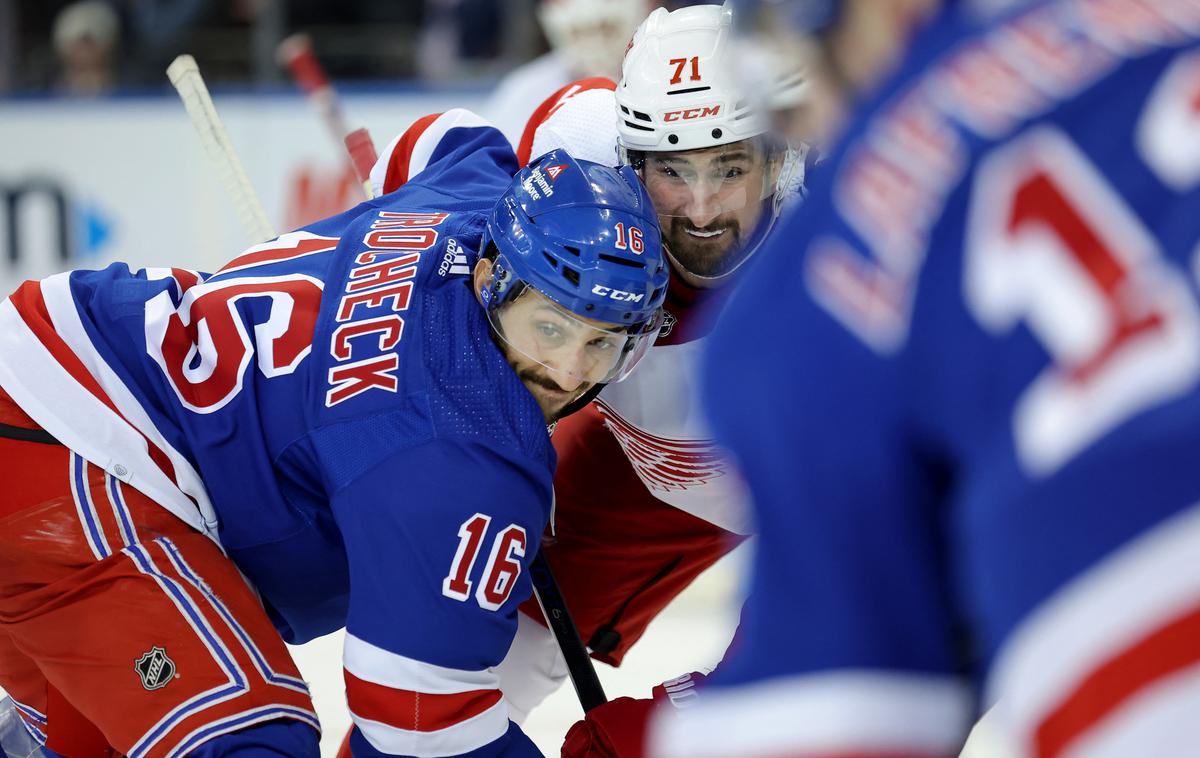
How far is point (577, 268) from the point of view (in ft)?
5.89

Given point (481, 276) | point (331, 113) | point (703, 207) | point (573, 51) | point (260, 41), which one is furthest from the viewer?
point (260, 41)

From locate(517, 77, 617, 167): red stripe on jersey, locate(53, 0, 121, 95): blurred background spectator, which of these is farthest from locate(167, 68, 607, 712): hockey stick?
locate(53, 0, 121, 95): blurred background spectator

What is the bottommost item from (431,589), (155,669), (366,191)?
(155,669)

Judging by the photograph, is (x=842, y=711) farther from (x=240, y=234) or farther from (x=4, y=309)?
(x=240, y=234)

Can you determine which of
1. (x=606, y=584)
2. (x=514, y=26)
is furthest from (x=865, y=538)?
(x=514, y=26)

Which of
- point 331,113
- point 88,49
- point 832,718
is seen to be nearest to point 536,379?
point 832,718

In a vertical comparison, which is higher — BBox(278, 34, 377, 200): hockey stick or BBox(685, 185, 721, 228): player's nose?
BBox(685, 185, 721, 228): player's nose

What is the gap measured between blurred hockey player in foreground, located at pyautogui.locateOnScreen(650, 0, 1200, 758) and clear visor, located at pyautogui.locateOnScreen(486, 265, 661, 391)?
47.2 inches

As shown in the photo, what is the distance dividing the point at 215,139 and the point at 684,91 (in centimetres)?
103

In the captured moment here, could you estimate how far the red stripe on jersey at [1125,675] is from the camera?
1.77 feet

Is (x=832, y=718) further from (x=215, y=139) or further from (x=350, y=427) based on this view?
(x=215, y=139)

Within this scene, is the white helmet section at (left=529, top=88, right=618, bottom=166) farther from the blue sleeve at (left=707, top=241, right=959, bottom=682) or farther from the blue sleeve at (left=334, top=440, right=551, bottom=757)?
the blue sleeve at (left=707, top=241, right=959, bottom=682)

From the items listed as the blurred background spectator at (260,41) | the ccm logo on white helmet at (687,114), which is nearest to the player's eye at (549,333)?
the ccm logo on white helmet at (687,114)

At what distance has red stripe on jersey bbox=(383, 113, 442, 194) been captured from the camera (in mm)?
2367
